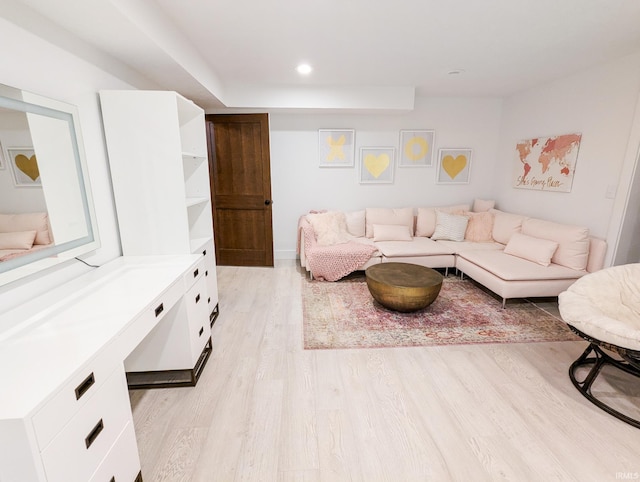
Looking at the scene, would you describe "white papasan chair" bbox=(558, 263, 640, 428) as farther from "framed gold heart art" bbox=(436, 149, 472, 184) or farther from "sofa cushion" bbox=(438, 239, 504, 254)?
"framed gold heart art" bbox=(436, 149, 472, 184)

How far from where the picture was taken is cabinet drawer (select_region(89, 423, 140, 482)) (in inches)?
44.2

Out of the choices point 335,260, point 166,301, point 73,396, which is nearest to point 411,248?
point 335,260

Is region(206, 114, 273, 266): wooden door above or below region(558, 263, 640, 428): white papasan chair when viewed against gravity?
above

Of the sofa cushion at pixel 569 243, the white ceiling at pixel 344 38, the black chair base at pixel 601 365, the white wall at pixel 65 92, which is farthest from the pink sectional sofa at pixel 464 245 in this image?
the white wall at pixel 65 92

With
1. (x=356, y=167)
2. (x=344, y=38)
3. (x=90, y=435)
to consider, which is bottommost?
(x=90, y=435)

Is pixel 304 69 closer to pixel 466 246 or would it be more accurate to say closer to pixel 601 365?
pixel 466 246

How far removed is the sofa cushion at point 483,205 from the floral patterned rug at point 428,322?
1528 mm

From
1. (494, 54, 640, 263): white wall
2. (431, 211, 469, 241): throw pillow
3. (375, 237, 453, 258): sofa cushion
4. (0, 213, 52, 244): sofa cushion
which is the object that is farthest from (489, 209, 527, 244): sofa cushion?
(0, 213, 52, 244): sofa cushion

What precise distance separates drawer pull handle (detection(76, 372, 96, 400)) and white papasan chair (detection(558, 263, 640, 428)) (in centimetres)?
252

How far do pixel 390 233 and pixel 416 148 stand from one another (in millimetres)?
1413

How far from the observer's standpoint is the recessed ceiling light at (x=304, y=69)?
304 centimetres

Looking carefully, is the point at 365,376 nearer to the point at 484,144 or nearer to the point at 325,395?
the point at 325,395

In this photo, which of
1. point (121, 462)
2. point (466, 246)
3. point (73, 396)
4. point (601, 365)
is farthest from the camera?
point (466, 246)

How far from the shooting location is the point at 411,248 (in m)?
3.75
